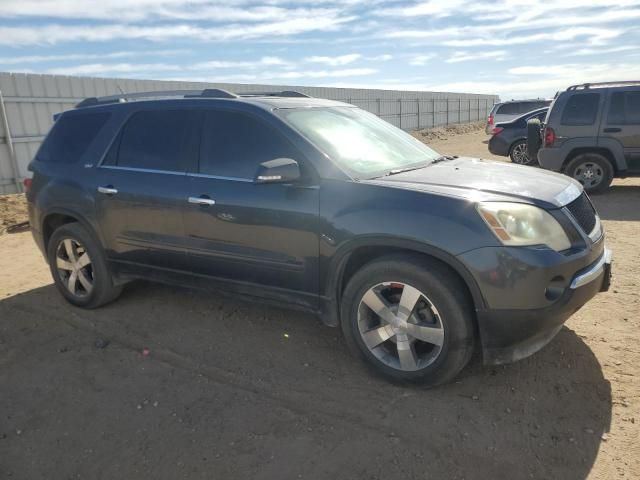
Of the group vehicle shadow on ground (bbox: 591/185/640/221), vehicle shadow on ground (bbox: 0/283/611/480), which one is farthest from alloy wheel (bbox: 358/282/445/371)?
vehicle shadow on ground (bbox: 591/185/640/221)

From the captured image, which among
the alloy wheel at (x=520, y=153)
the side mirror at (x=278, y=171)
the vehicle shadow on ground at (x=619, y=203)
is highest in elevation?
the side mirror at (x=278, y=171)

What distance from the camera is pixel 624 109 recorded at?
27.9 feet

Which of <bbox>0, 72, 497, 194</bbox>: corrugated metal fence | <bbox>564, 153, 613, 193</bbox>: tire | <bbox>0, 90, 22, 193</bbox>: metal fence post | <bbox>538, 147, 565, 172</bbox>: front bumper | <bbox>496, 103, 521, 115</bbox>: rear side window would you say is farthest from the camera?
<bbox>496, 103, 521, 115</bbox>: rear side window

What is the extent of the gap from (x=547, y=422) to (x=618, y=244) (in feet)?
13.2

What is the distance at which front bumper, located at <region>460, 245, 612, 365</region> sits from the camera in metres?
2.82

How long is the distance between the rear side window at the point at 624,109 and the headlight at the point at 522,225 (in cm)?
694

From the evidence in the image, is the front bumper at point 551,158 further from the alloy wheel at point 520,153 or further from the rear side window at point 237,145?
the rear side window at point 237,145

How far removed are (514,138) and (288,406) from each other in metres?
11.9

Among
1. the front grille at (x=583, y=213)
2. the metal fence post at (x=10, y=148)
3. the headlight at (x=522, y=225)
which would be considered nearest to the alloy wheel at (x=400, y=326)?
the headlight at (x=522, y=225)

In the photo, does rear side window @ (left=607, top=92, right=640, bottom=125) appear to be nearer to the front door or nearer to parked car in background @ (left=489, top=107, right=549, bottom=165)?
parked car in background @ (left=489, top=107, right=549, bottom=165)

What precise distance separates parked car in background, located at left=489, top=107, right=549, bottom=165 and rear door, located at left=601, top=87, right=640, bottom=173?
14.9 ft

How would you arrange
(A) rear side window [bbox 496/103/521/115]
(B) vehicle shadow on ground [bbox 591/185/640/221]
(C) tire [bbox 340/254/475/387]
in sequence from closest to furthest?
(C) tire [bbox 340/254/475/387] < (B) vehicle shadow on ground [bbox 591/185/640/221] < (A) rear side window [bbox 496/103/521/115]

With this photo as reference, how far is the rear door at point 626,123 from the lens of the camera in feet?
27.6

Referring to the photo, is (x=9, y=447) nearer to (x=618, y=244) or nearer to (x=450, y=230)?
(x=450, y=230)
